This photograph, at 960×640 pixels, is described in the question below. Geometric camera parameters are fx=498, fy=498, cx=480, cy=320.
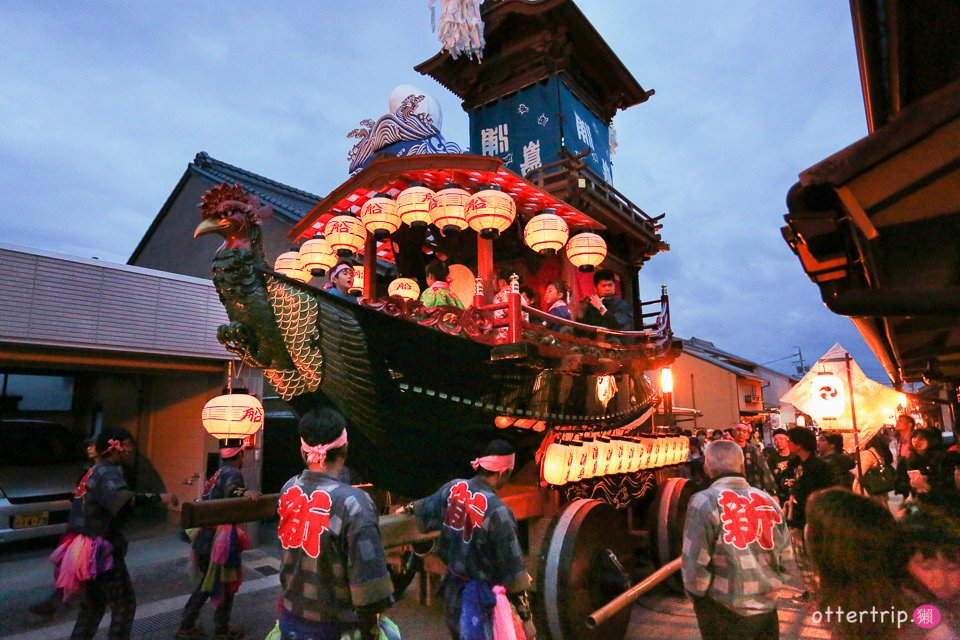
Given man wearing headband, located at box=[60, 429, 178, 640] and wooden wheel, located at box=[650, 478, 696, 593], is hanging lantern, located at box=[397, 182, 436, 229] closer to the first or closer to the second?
man wearing headband, located at box=[60, 429, 178, 640]

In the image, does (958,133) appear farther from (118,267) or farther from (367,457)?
(118,267)

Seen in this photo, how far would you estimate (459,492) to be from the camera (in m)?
4.32

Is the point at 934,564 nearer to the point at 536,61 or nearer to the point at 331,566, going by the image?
the point at 331,566

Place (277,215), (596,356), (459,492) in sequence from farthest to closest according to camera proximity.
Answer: (277,215) → (596,356) → (459,492)

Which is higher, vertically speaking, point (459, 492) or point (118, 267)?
point (118, 267)

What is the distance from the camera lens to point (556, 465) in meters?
6.25

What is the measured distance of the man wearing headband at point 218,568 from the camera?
5914mm

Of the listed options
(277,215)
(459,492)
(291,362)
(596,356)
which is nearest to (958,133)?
(459,492)

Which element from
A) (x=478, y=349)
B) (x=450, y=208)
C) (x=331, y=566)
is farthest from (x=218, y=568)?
(x=450, y=208)

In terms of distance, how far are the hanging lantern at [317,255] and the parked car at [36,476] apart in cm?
498

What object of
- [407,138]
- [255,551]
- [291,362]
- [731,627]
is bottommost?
[255,551]

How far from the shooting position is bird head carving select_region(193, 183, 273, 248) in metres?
5.24

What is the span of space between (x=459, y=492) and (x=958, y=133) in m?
3.96

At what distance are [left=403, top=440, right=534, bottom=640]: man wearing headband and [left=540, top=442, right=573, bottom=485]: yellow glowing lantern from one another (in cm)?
198
